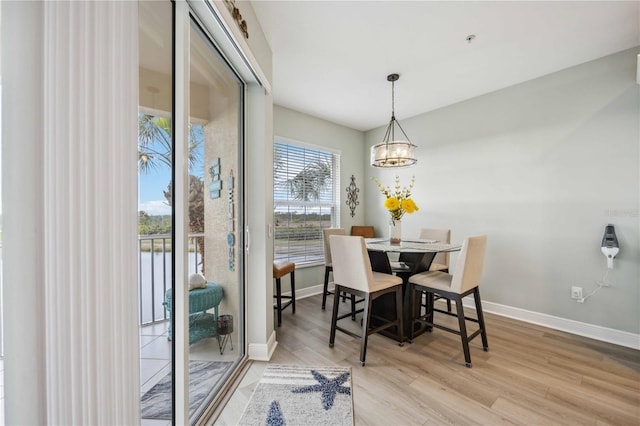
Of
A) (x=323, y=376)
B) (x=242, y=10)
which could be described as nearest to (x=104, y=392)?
(x=323, y=376)

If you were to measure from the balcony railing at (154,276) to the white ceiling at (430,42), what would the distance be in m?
1.80

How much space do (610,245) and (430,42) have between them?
244 cm

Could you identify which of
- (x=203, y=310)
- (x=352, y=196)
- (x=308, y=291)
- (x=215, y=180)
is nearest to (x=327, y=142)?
(x=352, y=196)

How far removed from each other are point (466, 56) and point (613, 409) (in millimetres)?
2864

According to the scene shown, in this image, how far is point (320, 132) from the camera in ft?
13.2

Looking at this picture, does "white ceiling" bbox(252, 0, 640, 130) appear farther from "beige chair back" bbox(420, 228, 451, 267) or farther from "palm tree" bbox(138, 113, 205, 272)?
"beige chair back" bbox(420, 228, 451, 267)

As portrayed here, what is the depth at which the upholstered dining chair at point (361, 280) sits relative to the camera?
6.99 feet

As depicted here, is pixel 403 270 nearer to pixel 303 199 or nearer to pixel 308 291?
pixel 308 291

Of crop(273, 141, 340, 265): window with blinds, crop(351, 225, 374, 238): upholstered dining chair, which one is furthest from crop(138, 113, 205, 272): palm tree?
crop(351, 225, 374, 238): upholstered dining chair

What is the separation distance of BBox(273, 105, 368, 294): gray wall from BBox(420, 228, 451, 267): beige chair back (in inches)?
53.9

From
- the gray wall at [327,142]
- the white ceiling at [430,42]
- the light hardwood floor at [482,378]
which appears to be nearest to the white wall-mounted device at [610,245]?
the light hardwood floor at [482,378]

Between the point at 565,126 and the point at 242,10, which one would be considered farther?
the point at 565,126

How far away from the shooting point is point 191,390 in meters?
1.46

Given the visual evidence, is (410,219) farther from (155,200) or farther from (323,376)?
(155,200)
